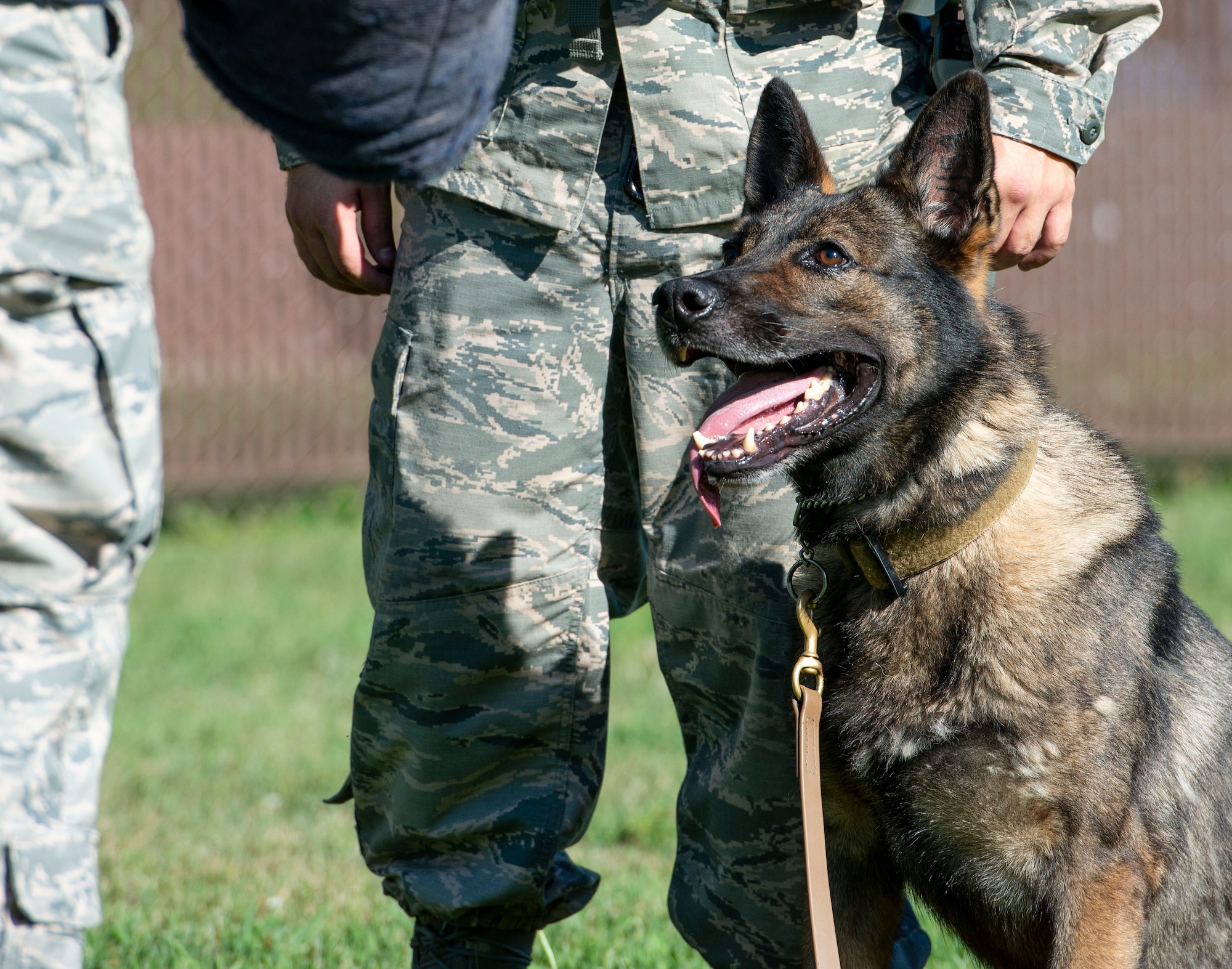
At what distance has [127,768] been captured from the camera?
461 cm

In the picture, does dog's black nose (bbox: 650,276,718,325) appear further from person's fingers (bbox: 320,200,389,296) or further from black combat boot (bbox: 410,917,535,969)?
black combat boot (bbox: 410,917,535,969)

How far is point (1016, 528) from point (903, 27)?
3.25 ft

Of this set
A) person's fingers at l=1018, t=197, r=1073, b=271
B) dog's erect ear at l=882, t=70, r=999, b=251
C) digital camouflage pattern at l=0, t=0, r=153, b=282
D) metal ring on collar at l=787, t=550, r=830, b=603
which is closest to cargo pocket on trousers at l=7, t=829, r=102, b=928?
digital camouflage pattern at l=0, t=0, r=153, b=282

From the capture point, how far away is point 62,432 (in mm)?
1359

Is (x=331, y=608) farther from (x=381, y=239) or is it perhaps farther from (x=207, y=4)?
(x=207, y=4)

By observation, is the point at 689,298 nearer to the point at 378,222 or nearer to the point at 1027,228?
the point at 1027,228

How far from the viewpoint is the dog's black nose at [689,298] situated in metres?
2.16

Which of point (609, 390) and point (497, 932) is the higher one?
point (609, 390)

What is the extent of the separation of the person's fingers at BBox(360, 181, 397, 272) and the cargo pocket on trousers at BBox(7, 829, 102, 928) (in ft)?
4.77

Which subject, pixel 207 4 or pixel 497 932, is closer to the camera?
pixel 207 4

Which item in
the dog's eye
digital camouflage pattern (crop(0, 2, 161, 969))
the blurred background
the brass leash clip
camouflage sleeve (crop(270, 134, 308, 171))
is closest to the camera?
digital camouflage pattern (crop(0, 2, 161, 969))

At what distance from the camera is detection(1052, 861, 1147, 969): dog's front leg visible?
6.55ft

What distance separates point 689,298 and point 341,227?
76cm

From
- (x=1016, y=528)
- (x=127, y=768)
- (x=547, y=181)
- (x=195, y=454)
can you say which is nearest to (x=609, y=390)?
(x=547, y=181)
